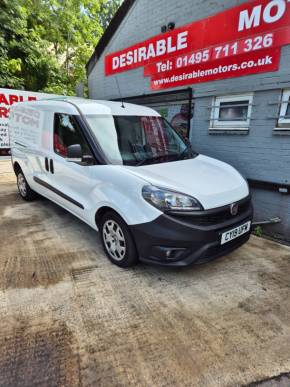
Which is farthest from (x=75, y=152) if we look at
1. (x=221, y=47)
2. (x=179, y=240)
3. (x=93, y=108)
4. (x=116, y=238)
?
(x=221, y=47)

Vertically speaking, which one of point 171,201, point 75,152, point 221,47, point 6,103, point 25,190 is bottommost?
point 25,190

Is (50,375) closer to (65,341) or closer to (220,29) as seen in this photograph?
(65,341)

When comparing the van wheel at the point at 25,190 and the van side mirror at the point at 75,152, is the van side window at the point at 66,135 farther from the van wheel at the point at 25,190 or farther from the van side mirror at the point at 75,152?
the van wheel at the point at 25,190

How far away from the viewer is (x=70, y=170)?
3.41 metres

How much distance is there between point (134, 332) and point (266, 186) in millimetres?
3202

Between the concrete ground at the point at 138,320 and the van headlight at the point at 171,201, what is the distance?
0.86m

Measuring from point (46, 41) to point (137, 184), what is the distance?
1222cm

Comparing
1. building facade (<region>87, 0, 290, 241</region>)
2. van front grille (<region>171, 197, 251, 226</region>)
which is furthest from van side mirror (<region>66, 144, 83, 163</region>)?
building facade (<region>87, 0, 290, 241</region>)

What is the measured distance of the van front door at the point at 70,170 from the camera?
310 centimetres

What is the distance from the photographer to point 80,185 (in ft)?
10.6

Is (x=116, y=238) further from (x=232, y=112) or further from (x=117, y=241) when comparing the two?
(x=232, y=112)

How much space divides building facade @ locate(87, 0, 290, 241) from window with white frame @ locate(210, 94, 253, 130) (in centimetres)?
2

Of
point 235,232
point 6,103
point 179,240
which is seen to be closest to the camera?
point 179,240

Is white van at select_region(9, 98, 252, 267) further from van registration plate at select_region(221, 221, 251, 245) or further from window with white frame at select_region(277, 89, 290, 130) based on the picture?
window with white frame at select_region(277, 89, 290, 130)
